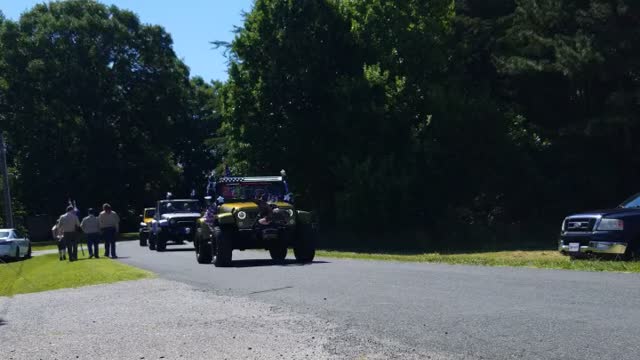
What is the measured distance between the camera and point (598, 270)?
16.3 m

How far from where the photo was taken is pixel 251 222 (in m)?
21.8

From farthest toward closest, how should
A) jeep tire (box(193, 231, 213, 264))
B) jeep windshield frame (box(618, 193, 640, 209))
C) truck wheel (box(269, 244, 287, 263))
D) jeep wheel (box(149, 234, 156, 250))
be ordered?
jeep wheel (box(149, 234, 156, 250)) < truck wheel (box(269, 244, 287, 263)) < jeep tire (box(193, 231, 213, 264)) < jeep windshield frame (box(618, 193, 640, 209))

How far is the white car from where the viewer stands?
35.2 m

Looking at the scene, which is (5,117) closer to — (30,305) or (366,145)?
(366,145)

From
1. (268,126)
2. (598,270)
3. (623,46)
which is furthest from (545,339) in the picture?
(268,126)

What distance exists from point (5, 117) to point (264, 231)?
166 ft

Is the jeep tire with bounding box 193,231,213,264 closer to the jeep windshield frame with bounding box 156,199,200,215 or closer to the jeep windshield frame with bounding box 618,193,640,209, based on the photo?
the jeep windshield frame with bounding box 618,193,640,209

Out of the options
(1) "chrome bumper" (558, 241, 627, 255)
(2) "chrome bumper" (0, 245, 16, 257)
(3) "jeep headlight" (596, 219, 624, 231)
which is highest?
(3) "jeep headlight" (596, 219, 624, 231)

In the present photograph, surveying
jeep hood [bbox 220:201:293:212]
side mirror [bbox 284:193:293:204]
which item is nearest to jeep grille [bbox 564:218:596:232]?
jeep hood [bbox 220:201:293:212]

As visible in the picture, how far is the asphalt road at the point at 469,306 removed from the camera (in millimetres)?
8453

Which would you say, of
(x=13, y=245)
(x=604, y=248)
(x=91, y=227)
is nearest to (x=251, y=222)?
(x=604, y=248)

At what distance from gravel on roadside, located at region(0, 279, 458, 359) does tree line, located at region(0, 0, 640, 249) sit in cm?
2506

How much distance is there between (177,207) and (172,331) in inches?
1071

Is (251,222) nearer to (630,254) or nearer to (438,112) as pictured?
(630,254)
